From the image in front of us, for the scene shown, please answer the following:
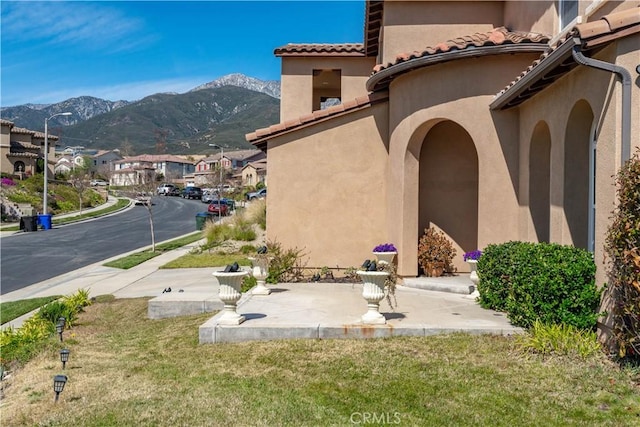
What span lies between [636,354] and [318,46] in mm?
15161

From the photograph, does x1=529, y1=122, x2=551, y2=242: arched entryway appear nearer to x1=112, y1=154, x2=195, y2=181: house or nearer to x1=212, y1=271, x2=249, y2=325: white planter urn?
x1=212, y1=271, x2=249, y2=325: white planter urn

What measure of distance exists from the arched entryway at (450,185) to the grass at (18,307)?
385 inches

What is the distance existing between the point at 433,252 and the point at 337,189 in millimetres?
2895

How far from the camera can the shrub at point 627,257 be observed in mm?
5812

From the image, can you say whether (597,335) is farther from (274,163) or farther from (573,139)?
(274,163)

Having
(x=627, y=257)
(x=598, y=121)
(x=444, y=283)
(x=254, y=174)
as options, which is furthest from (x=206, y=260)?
(x=254, y=174)

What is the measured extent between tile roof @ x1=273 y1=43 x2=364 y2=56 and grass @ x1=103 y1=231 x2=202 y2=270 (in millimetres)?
9999

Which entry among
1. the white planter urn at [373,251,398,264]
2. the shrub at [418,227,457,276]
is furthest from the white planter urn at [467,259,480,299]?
the white planter urn at [373,251,398,264]

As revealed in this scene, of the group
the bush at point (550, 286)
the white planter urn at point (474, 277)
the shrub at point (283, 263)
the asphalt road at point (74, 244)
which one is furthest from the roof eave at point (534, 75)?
the asphalt road at point (74, 244)

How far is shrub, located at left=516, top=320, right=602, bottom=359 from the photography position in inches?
255

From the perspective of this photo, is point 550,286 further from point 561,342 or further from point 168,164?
point 168,164

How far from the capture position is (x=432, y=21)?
13.3 metres

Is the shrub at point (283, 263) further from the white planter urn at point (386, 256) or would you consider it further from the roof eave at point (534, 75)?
the roof eave at point (534, 75)

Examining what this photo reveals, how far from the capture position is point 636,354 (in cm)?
603
